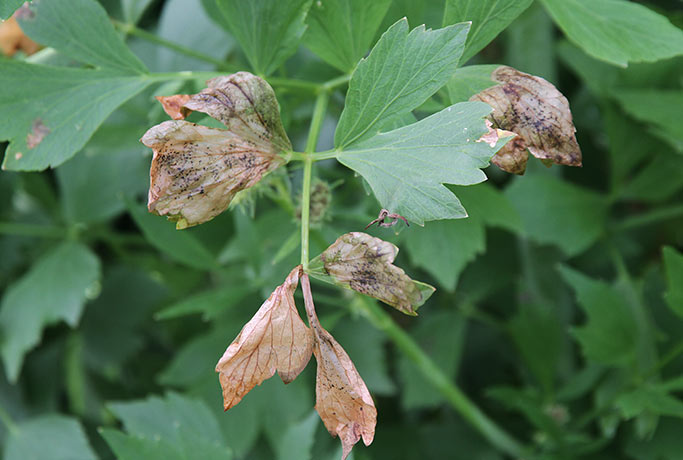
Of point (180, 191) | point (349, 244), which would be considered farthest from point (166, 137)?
point (349, 244)

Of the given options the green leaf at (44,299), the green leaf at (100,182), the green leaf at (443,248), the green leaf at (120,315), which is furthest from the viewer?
the green leaf at (120,315)

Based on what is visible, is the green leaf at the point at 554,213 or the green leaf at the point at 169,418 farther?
the green leaf at the point at 554,213

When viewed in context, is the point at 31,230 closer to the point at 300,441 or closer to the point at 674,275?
the point at 300,441

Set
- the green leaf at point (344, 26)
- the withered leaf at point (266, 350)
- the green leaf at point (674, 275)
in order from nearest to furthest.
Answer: the withered leaf at point (266, 350)
the green leaf at point (344, 26)
the green leaf at point (674, 275)

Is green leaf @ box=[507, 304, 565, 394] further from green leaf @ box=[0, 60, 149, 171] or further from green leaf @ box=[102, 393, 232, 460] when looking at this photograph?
green leaf @ box=[0, 60, 149, 171]

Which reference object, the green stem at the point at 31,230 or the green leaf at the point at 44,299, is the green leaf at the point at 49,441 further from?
the green stem at the point at 31,230

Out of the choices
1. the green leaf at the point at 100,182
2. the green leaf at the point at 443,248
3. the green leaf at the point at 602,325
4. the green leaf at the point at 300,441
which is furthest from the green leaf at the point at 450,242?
the green leaf at the point at 100,182

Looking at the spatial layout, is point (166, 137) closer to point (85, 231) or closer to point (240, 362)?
point (240, 362)
